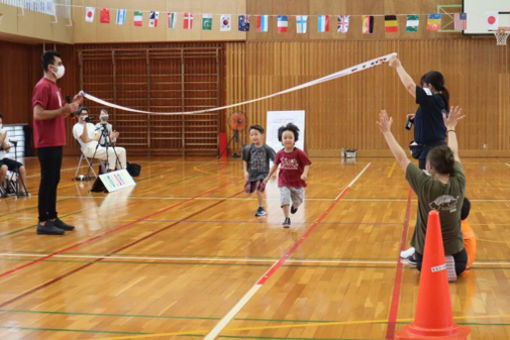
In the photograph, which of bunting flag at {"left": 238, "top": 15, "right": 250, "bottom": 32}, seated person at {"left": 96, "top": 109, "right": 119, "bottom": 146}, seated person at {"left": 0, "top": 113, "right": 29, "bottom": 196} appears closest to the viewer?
seated person at {"left": 0, "top": 113, "right": 29, "bottom": 196}

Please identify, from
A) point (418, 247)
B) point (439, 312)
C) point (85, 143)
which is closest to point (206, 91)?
point (85, 143)

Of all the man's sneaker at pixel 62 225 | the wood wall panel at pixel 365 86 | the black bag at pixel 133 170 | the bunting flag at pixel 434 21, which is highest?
the bunting flag at pixel 434 21

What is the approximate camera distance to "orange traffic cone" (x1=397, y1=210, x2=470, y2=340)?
3828 millimetres

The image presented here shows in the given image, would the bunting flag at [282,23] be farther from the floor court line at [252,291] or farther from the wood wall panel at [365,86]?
the floor court line at [252,291]

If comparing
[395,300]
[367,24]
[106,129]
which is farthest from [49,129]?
[367,24]

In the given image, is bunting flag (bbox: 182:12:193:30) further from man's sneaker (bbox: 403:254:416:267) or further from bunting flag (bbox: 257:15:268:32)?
man's sneaker (bbox: 403:254:416:267)

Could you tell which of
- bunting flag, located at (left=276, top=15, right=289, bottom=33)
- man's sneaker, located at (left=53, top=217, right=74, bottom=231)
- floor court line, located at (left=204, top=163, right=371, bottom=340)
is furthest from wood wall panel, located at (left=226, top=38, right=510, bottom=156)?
man's sneaker, located at (left=53, top=217, right=74, bottom=231)

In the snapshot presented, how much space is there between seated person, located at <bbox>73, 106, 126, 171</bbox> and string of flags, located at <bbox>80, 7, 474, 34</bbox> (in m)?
5.32

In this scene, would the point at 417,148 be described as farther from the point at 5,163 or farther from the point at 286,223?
the point at 5,163

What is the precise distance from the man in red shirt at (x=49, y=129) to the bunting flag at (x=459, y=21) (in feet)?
42.0

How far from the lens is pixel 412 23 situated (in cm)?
1814

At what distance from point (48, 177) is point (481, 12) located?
1413 cm

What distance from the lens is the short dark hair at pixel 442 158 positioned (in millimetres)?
4625

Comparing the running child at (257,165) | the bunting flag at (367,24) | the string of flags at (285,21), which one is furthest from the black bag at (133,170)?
the bunting flag at (367,24)
